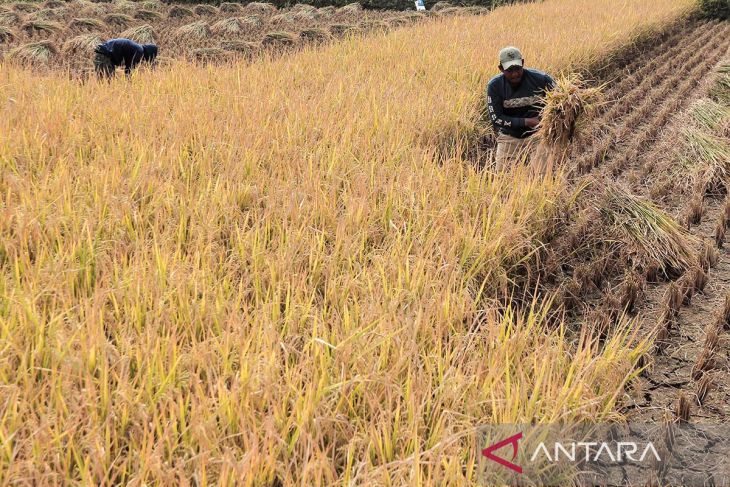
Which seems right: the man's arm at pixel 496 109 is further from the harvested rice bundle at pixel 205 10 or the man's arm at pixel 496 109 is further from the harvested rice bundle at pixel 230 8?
the harvested rice bundle at pixel 230 8

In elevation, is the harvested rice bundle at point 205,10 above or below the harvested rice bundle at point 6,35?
above

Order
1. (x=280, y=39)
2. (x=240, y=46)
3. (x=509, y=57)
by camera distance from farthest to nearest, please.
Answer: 1. (x=280, y=39)
2. (x=240, y=46)
3. (x=509, y=57)

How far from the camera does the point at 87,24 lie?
9.45 metres

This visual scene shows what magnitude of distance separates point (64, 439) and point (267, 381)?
0.48m

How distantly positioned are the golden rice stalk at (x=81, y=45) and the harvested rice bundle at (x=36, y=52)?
0.18 metres

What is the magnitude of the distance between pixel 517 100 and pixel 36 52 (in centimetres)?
647

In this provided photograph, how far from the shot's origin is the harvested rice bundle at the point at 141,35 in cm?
866

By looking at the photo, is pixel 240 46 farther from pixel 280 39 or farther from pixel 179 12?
pixel 179 12

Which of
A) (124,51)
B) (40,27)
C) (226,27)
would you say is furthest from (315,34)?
(124,51)

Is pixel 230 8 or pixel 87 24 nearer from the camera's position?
pixel 87 24

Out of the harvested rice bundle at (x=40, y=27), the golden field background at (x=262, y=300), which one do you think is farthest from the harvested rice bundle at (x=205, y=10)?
the golden field background at (x=262, y=300)

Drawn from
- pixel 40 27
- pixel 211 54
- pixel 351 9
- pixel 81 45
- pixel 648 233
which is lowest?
pixel 648 233

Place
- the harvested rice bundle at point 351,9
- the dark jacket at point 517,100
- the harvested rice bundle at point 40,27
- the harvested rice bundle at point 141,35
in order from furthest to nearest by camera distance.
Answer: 1. the harvested rice bundle at point 351,9
2. the harvested rice bundle at point 40,27
3. the harvested rice bundle at point 141,35
4. the dark jacket at point 517,100

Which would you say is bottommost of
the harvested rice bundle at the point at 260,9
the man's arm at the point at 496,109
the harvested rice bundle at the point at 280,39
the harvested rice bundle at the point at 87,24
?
the man's arm at the point at 496,109
